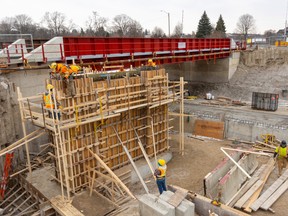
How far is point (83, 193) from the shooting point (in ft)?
38.4

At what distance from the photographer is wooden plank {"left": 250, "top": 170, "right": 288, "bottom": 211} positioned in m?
10.9

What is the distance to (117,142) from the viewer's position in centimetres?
1372

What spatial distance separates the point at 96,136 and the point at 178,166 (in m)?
6.07

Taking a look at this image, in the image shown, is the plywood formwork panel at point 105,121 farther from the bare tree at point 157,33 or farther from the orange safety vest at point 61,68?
the bare tree at point 157,33

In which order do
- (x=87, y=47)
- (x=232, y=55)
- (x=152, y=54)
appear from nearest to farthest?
1. (x=87, y=47)
2. (x=152, y=54)
3. (x=232, y=55)

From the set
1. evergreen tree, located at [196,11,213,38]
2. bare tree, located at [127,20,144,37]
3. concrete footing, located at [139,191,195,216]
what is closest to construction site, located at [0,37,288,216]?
concrete footing, located at [139,191,195,216]

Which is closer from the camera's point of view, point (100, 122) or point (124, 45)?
point (100, 122)

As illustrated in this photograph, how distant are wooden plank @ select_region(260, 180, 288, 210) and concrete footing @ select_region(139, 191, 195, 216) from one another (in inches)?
189

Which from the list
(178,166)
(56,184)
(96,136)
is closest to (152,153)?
(178,166)

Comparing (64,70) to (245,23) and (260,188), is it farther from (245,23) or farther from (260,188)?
(245,23)

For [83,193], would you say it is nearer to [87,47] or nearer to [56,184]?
[56,184]

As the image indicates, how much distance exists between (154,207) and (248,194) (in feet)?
19.4

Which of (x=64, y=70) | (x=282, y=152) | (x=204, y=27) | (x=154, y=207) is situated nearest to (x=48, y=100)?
(x=64, y=70)

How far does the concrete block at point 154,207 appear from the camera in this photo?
24.6ft
